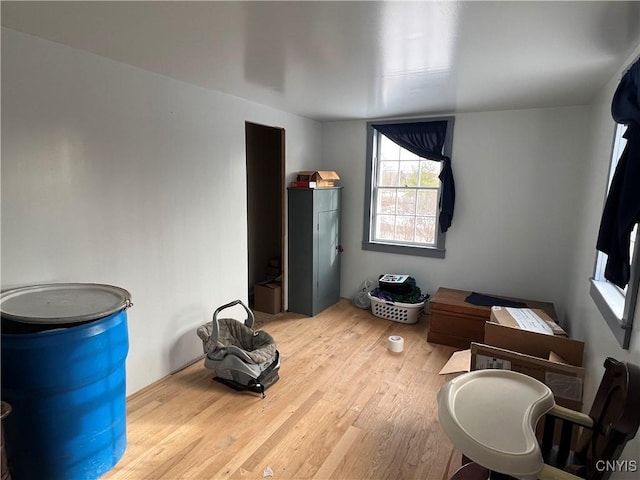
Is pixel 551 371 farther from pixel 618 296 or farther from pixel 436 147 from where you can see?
pixel 436 147

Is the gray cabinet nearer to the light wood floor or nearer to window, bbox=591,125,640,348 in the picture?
the light wood floor

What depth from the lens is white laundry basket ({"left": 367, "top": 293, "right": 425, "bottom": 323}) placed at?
3840mm

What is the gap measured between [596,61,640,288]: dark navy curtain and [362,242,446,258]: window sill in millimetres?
2226

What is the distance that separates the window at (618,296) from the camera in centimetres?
150

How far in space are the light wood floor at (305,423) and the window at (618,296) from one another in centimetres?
106

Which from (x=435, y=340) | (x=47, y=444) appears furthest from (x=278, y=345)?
(x=47, y=444)

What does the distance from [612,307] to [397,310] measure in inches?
87.8

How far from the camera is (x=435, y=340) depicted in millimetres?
3436

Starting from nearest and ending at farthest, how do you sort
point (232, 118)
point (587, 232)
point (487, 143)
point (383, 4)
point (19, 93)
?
point (383, 4) < point (19, 93) < point (587, 232) < point (232, 118) < point (487, 143)

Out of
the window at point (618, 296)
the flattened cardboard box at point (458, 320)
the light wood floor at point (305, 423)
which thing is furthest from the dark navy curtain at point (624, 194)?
the flattened cardboard box at point (458, 320)

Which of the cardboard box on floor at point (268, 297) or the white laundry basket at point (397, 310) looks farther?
the cardboard box on floor at point (268, 297)

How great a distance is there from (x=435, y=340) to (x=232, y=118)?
2.72 m

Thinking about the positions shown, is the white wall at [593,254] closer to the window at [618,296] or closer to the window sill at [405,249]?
the window at [618,296]

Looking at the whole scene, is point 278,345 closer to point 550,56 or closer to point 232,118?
point 232,118
